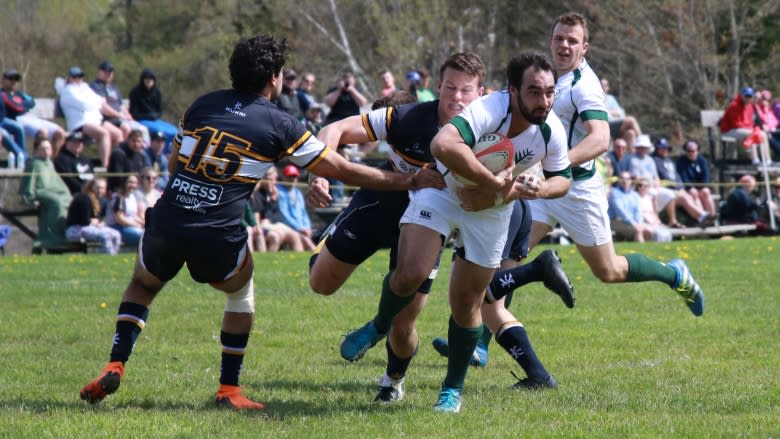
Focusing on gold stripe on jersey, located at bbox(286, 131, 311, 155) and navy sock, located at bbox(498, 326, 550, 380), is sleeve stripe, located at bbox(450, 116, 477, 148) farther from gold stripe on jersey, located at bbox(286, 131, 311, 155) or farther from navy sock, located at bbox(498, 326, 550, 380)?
navy sock, located at bbox(498, 326, 550, 380)

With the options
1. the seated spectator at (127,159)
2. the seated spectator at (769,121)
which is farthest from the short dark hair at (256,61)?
the seated spectator at (769,121)

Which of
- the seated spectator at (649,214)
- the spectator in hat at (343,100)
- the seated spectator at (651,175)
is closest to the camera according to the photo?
the spectator in hat at (343,100)

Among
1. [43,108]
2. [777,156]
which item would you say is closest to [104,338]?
[43,108]

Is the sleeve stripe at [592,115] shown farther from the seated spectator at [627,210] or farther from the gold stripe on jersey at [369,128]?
the seated spectator at [627,210]

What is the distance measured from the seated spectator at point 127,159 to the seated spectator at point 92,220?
73cm

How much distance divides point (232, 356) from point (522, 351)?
73.3 inches

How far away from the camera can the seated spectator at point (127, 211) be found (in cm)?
1670

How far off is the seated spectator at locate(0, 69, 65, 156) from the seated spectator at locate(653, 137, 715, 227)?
11.1m

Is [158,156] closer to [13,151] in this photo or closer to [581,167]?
[13,151]

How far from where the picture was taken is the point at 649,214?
835 inches

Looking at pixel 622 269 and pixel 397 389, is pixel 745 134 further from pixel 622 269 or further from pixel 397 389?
A: pixel 397 389

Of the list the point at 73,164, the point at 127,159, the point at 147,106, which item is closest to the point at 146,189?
the point at 127,159

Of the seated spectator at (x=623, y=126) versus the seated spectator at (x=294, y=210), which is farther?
the seated spectator at (x=623, y=126)

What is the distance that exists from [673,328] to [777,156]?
689 inches
